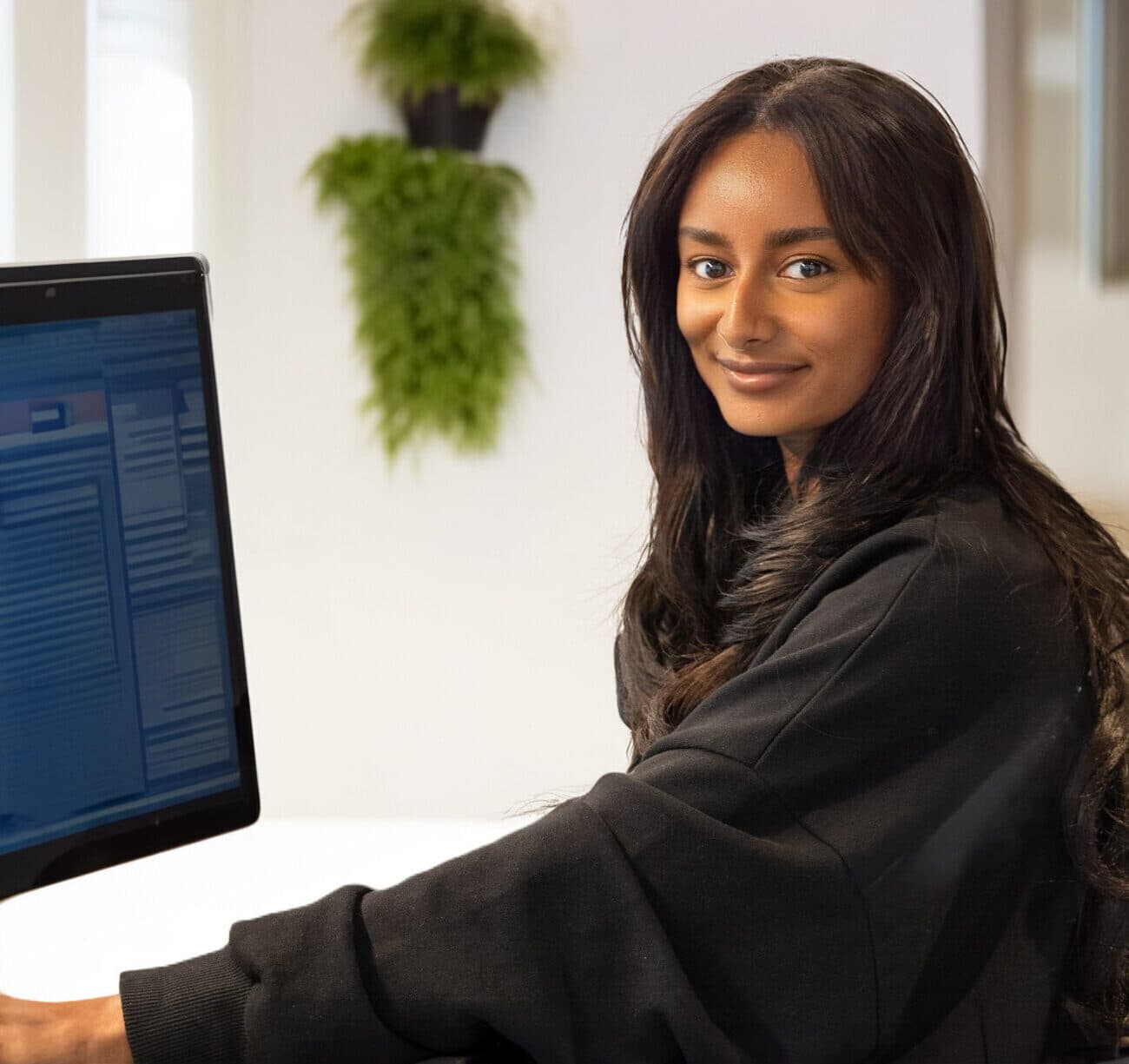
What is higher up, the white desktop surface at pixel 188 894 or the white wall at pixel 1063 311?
the white wall at pixel 1063 311

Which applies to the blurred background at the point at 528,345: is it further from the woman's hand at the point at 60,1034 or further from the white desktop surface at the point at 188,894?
the woman's hand at the point at 60,1034

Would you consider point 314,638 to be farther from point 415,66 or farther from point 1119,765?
point 1119,765

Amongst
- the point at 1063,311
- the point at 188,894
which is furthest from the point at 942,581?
the point at 1063,311

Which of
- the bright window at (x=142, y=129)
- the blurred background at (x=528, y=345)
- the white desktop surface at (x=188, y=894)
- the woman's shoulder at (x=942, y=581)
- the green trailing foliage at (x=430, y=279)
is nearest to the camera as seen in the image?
the woman's shoulder at (x=942, y=581)

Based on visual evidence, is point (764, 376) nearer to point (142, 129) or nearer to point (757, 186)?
point (757, 186)

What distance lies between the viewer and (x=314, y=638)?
2750 mm

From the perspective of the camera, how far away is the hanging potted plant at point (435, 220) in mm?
2598

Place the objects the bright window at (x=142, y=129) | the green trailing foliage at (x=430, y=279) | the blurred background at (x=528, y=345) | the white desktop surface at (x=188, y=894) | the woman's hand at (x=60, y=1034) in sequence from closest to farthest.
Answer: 1. the woman's hand at (x=60, y=1034)
2. the white desktop surface at (x=188, y=894)
3. the bright window at (x=142, y=129)
4. the blurred background at (x=528, y=345)
5. the green trailing foliage at (x=430, y=279)

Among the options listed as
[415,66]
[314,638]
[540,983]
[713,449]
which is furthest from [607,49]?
[540,983]

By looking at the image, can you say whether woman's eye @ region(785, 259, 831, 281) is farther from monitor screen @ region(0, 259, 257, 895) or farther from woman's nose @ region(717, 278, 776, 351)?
monitor screen @ region(0, 259, 257, 895)

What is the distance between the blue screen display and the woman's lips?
0.40 metres

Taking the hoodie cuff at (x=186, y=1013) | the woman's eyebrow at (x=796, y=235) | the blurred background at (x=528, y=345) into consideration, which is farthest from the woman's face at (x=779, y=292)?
the blurred background at (x=528, y=345)

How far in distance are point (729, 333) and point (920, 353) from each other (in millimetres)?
126

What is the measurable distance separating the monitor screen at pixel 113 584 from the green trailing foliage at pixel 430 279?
184cm
